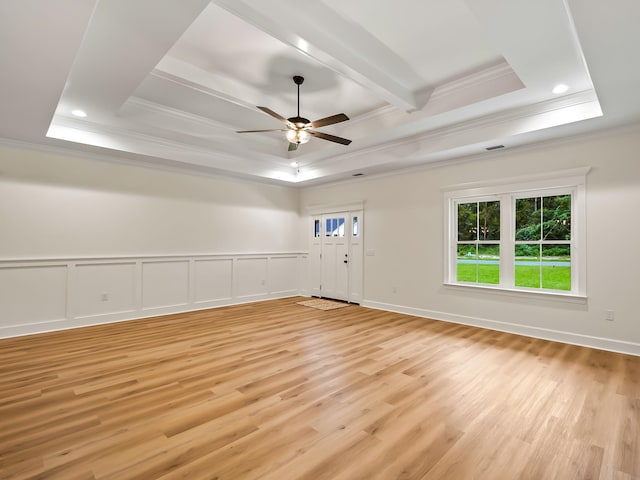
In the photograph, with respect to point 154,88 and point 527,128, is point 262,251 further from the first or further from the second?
point 527,128

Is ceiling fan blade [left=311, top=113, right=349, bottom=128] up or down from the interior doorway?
up

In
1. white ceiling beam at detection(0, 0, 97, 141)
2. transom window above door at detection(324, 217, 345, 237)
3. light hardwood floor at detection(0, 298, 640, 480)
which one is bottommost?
light hardwood floor at detection(0, 298, 640, 480)

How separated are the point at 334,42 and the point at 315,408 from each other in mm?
3175

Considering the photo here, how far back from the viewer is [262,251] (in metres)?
7.22

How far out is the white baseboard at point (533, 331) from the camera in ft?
12.5

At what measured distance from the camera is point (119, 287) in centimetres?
524

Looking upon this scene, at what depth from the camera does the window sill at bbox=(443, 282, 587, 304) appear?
414 centimetres

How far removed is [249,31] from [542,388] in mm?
4219

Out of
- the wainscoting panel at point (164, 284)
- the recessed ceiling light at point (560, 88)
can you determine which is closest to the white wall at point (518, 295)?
the recessed ceiling light at point (560, 88)

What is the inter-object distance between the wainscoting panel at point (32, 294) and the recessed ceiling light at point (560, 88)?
6689 mm

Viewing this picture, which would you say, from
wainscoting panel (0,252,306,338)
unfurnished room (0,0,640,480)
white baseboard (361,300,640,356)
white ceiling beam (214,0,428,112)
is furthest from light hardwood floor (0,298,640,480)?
white ceiling beam (214,0,428,112)

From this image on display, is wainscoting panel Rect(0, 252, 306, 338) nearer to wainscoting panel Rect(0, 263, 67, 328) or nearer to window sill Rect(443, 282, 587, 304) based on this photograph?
wainscoting panel Rect(0, 263, 67, 328)

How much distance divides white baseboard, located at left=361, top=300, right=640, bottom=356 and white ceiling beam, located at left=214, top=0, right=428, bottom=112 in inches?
134

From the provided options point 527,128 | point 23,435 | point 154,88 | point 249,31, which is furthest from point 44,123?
point 527,128
